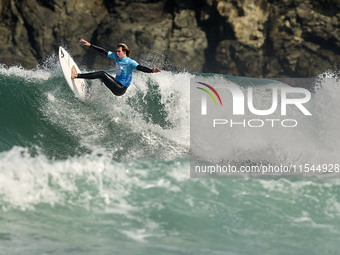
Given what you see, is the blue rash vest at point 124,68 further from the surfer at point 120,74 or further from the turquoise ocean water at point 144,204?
the turquoise ocean water at point 144,204

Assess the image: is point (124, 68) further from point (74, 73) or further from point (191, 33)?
point (191, 33)

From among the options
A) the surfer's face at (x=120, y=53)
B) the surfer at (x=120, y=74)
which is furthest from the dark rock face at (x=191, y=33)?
the surfer's face at (x=120, y=53)

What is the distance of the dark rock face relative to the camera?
62.8ft

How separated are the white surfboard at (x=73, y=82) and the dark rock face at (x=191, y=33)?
12.2m

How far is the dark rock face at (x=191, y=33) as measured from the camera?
62.8ft

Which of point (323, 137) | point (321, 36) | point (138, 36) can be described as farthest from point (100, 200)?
point (321, 36)

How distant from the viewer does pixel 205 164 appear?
19.1ft

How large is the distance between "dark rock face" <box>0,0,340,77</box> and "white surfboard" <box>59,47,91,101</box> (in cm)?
1221

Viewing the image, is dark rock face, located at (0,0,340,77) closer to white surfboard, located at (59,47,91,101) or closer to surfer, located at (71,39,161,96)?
white surfboard, located at (59,47,91,101)

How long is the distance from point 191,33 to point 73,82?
1349 cm

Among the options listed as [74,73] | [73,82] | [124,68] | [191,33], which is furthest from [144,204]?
[191,33]

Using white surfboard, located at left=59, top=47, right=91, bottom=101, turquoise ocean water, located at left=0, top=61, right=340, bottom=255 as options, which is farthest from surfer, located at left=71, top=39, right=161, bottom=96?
turquoise ocean water, located at left=0, top=61, right=340, bottom=255

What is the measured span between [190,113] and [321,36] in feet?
47.0

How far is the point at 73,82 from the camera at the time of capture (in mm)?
7082
